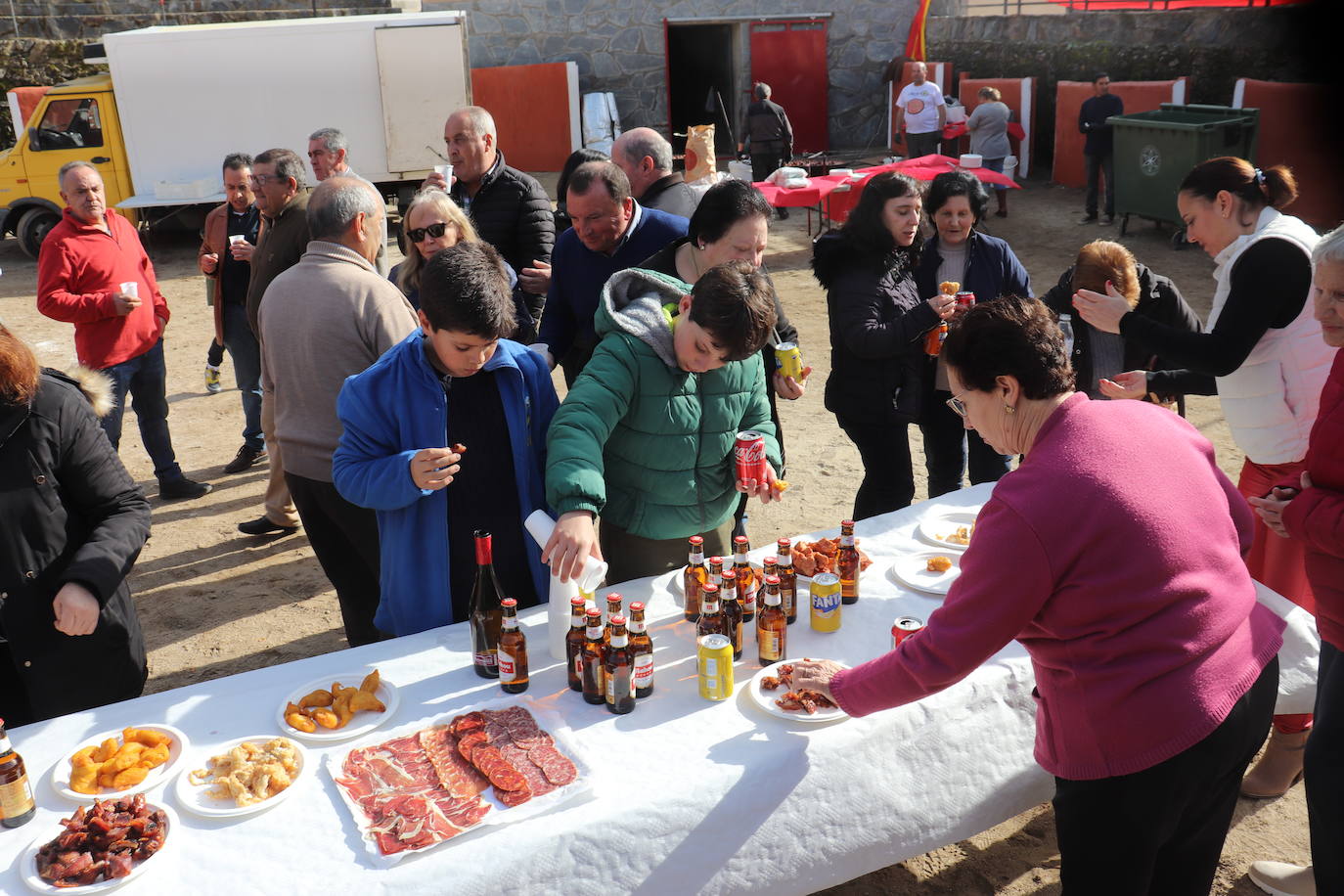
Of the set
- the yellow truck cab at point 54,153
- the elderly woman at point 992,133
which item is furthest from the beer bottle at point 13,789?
the elderly woman at point 992,133

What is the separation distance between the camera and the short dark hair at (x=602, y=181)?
4.44 meters

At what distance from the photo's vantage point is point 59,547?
2707 mm

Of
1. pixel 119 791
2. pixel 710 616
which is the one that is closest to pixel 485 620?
pixel 710 616

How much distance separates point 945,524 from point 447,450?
172 centimetres

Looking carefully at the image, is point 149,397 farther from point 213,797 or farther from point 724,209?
point 213,797

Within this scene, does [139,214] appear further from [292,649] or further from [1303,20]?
[1303,20]

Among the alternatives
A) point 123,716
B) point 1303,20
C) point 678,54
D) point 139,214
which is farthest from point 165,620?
point 678,54

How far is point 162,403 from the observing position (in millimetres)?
6098

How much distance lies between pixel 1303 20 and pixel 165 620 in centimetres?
1385

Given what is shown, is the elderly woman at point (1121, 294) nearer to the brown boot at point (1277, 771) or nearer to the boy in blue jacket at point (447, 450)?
the brown boot at point (1277, 771)

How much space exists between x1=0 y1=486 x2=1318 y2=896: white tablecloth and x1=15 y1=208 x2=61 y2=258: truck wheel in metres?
12.6

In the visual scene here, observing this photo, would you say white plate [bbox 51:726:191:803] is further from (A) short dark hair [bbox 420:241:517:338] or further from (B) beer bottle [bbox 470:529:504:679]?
(A) short dark hair [bbox 420:241:517:338]

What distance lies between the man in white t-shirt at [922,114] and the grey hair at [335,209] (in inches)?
488

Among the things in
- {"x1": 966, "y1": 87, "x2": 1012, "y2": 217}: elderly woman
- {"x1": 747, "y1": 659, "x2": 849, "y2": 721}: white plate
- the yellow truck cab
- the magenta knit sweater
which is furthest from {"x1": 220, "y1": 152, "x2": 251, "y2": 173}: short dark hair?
{"x1": 966, "y1": 87, "x2": 1012, "y2": 217}: elderly woman
